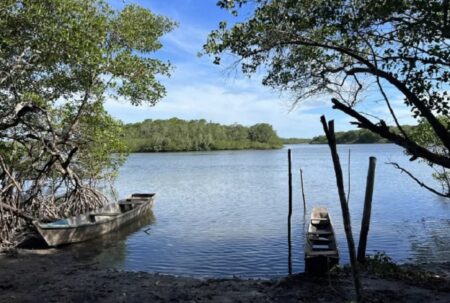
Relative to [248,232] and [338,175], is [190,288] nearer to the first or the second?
[338,175]

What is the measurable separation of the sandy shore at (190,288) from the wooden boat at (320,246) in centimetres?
32

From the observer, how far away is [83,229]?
50.5 ft

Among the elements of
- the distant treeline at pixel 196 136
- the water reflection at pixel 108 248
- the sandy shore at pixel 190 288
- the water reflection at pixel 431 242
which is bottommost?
the water reflection at pixel 108 248

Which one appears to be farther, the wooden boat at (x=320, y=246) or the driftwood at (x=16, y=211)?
the driftwood at (x=16, y=211)

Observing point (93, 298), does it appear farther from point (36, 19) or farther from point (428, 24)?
point (428, 24)

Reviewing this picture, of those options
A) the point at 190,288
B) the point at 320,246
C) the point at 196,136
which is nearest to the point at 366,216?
the point at 320,246

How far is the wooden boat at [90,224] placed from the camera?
554 inches

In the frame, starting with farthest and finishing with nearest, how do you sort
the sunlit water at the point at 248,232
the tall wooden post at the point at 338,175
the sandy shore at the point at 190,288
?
the sunlit water at the point at 248,232
the sandy shore at the point at 190,288
the tall wooden post at the point at 338,175

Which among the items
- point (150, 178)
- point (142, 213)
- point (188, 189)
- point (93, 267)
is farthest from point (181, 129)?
point (93, 267)

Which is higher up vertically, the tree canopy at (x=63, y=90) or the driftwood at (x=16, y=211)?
the tree canopy at (x=63, y=90)

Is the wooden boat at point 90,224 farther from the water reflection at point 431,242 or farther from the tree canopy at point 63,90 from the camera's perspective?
the water reflection at point 431,242

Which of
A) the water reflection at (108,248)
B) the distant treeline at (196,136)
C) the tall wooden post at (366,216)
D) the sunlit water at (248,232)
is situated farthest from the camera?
the distant treeline at (196,136)

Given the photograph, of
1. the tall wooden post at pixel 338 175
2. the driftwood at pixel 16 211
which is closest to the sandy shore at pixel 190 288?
the tall wooden post at pixel 338 175

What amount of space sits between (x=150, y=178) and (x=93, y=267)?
108ft
